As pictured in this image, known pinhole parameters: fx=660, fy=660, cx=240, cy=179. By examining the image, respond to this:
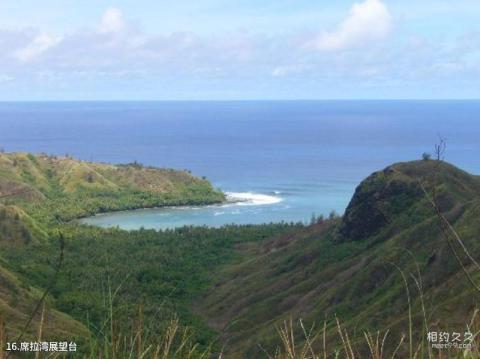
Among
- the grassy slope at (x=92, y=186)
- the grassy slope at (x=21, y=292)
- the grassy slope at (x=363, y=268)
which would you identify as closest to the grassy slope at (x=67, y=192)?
the grassy slope at (x=92, y=186)

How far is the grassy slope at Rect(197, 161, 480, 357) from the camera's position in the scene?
4972 cm

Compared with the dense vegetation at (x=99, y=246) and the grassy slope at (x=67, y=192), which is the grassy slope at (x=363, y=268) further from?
the grassy slope at (x=67, y=192)

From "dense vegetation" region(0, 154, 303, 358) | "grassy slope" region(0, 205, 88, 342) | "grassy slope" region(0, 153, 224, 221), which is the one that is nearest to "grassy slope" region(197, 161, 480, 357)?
"dense vegetation" region(0, 154, 303, 358)

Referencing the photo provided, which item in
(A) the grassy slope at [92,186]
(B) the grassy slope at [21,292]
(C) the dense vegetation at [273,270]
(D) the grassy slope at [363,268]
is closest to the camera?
(B) the grassy slope at [21,292]

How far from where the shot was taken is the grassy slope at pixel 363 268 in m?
49.7

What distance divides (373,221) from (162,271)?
31.1 m

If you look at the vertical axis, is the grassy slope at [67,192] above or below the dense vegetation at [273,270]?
above

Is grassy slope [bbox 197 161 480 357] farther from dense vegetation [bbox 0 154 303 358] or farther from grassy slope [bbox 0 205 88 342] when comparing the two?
grassy slope [bbox 0 205 88 342]

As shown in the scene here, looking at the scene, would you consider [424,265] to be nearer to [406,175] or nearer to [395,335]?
[395,335]

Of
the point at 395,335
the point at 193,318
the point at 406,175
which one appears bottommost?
the point at 193,318

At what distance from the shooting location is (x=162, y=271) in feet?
306

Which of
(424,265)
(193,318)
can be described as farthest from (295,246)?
(424,265)

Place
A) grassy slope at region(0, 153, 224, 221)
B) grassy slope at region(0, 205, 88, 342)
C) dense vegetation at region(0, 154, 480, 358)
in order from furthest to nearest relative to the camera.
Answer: grassy slope at region(0, 153, 224, 221) → dense vegetation at region(0, 154, 480, 358) → grassy slope at region(0, 205, 88, 342)

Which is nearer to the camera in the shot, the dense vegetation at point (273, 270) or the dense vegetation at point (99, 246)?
the dense vegetation at point (273, 270)
